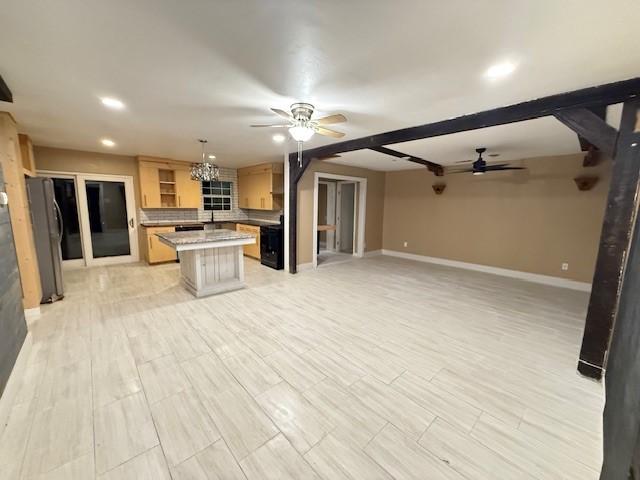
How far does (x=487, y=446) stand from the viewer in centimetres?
149

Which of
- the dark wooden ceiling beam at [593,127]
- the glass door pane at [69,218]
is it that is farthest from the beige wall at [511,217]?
the glass door pane at [69,218]

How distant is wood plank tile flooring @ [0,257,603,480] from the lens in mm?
1382

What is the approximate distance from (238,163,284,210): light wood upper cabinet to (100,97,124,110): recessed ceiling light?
133 inches

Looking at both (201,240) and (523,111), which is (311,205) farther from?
(523,111)

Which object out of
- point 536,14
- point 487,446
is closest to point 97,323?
point 487,446

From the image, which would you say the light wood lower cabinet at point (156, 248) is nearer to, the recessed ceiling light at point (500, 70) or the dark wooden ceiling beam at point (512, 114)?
the dark wooden ceiling beam at point (512, 114)

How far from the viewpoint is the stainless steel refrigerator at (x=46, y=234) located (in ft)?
10.9

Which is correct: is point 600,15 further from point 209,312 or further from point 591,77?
point 209,312

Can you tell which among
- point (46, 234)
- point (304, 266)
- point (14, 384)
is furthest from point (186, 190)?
point (14, 384)

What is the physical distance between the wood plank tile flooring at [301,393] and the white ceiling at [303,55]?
242 centimetres

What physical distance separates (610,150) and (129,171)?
749 centimetres

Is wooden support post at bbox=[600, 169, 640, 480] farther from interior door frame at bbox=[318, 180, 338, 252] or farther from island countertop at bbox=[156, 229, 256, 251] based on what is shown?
interior door frame at bbox=[318, 180, 338, 252]

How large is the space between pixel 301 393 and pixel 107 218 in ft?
19.6

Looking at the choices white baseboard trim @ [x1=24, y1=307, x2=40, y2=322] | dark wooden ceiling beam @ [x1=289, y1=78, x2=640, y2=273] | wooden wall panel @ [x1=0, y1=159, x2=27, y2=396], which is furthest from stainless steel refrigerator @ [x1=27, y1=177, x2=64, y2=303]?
dark wooden ceiling beam @ [x1=289, y1=78, x2=640, y2=273]
